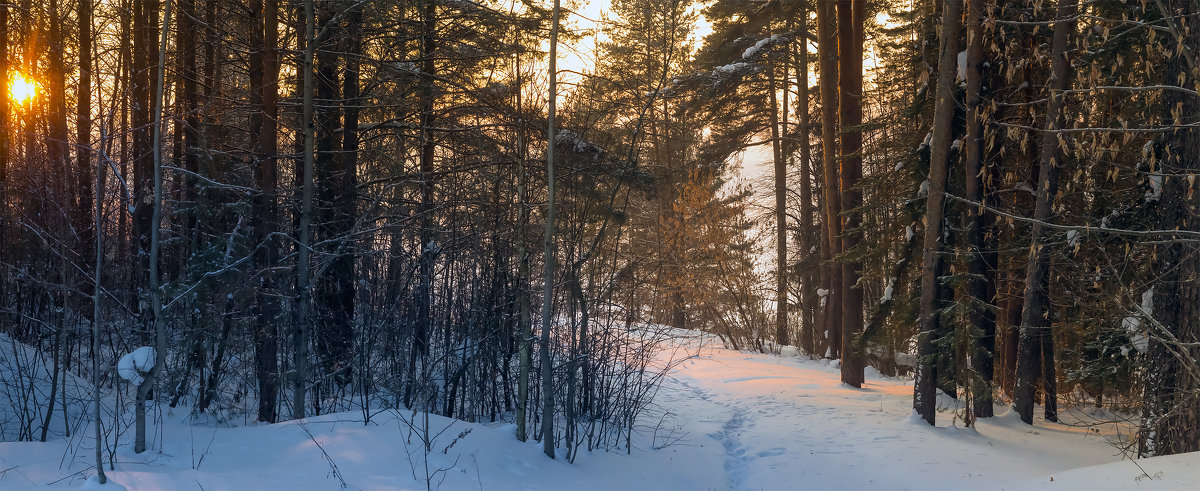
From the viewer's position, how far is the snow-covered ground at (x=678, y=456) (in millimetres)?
5617

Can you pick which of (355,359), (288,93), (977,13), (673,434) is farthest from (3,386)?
(977,13)

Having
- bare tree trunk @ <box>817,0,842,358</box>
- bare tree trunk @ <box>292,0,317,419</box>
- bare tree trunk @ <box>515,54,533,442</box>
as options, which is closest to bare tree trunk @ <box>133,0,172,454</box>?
bare tree trunk @ <box>292,0,317,419</box>

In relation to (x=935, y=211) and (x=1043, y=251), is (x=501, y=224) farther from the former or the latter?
(x=1043, y=251)

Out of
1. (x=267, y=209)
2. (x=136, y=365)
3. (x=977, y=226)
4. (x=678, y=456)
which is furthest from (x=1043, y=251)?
(x=136, y=365)

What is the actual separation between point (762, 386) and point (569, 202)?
22.7ft

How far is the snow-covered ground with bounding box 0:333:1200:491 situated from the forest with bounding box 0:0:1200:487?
38cm

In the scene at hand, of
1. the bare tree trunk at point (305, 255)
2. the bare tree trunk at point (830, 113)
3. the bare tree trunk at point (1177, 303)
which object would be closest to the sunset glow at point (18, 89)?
the bare tree trunk at point (305, 255)

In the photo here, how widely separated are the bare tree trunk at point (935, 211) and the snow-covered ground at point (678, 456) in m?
0.59

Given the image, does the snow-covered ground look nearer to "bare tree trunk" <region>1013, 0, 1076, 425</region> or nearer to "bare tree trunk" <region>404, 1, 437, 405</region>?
"bare tree trunk" <region>1013, 0, 1076, 425</region>

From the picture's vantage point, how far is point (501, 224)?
8.84 metres

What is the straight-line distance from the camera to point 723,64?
1889cm

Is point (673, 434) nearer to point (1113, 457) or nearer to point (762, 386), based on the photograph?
A: point (762, 386)

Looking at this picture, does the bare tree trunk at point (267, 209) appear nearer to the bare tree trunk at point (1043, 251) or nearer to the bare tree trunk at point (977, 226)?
the bare tree trunk at point (977, 226)

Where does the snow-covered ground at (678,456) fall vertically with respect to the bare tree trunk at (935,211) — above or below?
below
